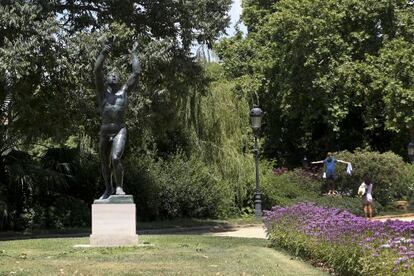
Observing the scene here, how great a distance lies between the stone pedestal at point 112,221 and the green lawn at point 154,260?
494mm

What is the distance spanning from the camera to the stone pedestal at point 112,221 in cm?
1356

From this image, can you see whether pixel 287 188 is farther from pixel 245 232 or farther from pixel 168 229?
pixel 245 232

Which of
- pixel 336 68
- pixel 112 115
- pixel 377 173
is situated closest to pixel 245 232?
pixel 112 115

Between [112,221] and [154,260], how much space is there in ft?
8.10

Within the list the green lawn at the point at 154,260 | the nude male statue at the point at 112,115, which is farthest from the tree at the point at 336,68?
the green lawn at the point at 154,260

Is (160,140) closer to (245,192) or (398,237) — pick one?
(245,192)

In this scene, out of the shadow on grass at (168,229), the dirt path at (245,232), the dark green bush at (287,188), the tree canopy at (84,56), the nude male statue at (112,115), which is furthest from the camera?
the dark green bush at (287,188)

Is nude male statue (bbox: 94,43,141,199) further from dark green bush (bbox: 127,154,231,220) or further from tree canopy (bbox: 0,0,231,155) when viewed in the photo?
dark green bush (bbox: 127,154,231,220)

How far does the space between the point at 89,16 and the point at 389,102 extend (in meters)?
18.9

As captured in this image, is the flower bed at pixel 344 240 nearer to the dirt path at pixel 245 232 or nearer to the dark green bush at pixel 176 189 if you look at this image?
the dirt path at pixel 245 232

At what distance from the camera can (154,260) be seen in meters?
11.4

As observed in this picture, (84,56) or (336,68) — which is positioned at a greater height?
(336,68)

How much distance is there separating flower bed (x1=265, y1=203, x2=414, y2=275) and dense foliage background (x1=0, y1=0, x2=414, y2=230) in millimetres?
8296

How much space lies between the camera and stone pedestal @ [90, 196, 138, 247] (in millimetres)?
13562
